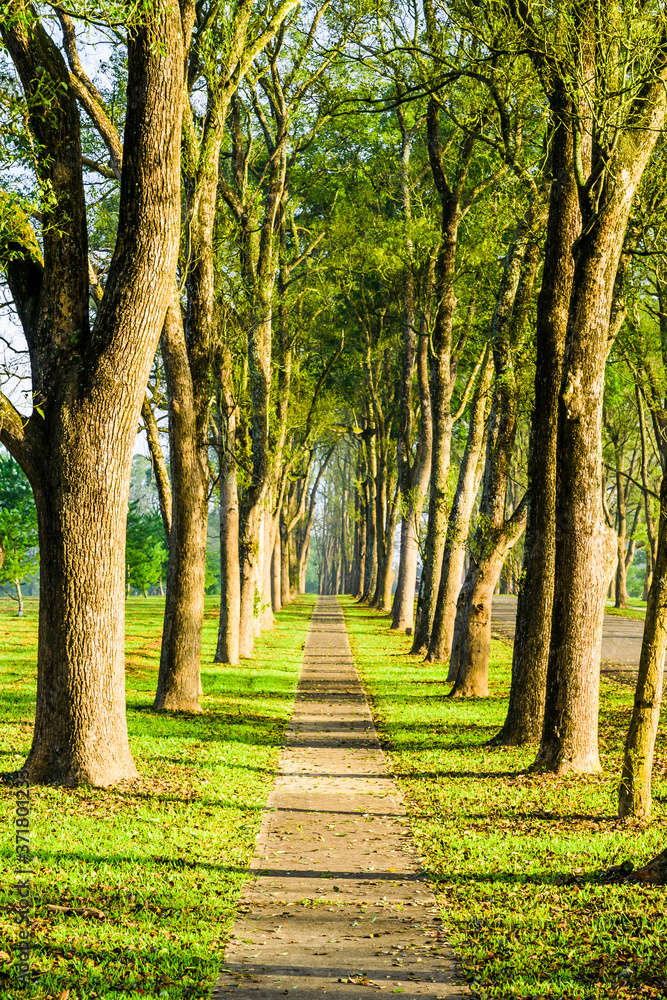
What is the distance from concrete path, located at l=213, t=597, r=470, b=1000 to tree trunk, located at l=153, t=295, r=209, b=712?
8.48ft

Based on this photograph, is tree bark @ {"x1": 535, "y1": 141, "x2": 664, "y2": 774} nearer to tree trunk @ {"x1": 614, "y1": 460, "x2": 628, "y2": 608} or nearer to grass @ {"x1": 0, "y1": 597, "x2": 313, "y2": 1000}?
grass @ {"x1": 0, "y1": 597, "x2": 313, "y2": 1000}

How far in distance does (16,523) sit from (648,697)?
834 inches

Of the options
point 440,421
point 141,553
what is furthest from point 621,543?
point 440,421

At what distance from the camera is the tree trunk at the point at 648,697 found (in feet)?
20.8

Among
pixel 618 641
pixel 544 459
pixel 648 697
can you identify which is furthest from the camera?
pixel 618 641

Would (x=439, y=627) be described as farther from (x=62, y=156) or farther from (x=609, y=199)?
(x=62, y=156)

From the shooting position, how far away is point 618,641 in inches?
925

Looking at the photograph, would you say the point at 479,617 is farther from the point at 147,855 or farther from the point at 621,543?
the point at 621,543

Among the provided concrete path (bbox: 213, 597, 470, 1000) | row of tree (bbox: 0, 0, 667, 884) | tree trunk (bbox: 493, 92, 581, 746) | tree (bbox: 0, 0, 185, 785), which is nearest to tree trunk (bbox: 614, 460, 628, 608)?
row of tree (bbox: 0, 0, 667, 884)

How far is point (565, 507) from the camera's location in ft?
28.9

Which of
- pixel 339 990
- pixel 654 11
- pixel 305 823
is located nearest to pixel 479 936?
pixel 339 990

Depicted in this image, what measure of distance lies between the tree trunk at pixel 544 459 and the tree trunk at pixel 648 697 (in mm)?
3255

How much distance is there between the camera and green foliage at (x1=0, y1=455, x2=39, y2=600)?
Result: 2222 cm

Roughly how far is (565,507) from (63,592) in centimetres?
498
